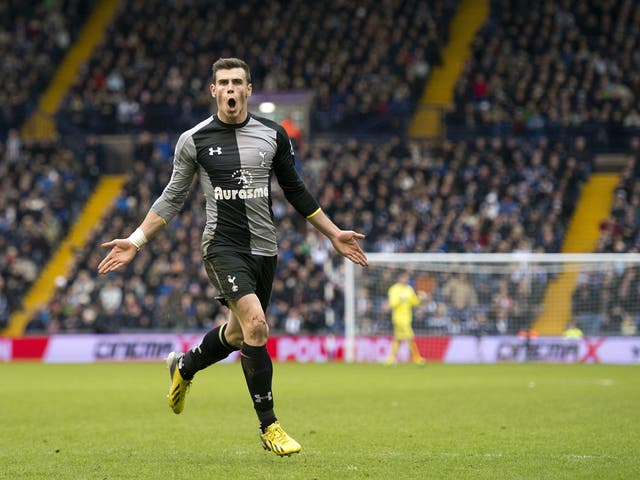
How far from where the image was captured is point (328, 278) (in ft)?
93.4

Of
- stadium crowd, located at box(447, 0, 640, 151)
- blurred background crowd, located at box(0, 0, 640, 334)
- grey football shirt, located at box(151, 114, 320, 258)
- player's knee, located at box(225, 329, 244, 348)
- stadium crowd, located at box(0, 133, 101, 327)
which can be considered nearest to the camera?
grey football shirt, located at box(151, 114, 320, 258)

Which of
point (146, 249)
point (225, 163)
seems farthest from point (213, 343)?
point (146, 249)

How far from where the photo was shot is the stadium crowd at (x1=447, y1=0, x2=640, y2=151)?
3222 centimetres

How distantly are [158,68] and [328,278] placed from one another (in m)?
11.1

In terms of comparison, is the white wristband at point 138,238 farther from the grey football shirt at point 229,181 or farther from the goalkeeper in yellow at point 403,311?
the goalkeeper in yellow at point 403,311

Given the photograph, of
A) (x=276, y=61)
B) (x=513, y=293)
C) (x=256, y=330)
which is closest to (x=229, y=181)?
(x=256, y=330)

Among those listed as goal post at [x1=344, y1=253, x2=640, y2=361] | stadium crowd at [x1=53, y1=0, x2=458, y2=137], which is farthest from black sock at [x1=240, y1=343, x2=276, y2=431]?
stadium crowd at [x1=53, y1=0, x2=458, y2=137]

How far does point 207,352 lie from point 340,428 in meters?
2.44

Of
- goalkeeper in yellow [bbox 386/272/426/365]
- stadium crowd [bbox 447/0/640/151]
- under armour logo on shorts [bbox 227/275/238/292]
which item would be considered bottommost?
goalkeeper in yellow [bbox 386/272/426/365]

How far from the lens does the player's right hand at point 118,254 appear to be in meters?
7.63

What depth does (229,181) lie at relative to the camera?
8.26 m

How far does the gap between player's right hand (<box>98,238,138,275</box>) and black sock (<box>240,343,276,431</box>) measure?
3.50 ft

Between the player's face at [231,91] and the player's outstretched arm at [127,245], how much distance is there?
906 millimetres

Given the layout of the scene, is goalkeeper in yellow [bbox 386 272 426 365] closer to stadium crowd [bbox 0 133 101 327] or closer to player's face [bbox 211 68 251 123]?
stadium crowd [bbox 0 133 101 327]
